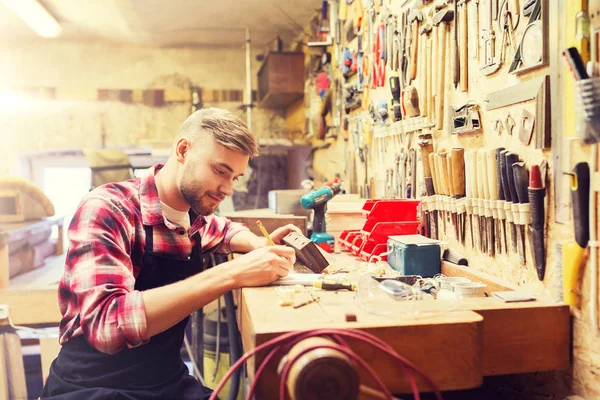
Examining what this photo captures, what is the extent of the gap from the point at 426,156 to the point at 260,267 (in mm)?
1054

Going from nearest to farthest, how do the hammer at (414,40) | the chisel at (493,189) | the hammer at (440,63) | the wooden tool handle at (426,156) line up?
the chisel at (493,189), the hammer at (440,63), the wooden tool handle at (426,156), the hammer at (414,40)

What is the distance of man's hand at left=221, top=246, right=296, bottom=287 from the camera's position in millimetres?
1456

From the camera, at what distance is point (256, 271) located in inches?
58.3

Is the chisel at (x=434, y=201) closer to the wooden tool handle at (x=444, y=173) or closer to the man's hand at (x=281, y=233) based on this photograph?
the wooden tool handle at (x=444, y=173)

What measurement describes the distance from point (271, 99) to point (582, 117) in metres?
4.70

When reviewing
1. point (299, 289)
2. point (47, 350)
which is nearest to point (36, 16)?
point (47, 350)

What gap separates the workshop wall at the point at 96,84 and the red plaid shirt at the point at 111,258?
4494mm

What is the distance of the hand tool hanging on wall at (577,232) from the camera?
1.26 m

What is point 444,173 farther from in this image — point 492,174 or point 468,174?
point 492,174

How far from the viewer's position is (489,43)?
1.71 metres

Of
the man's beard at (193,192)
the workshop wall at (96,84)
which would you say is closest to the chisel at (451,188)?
the man's beard at (193,192)

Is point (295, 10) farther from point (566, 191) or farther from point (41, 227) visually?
point (566, 191)

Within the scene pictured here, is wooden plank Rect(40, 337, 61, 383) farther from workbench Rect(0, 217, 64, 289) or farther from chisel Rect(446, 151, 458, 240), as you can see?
chisel Rect(446, 151, 458, 240)

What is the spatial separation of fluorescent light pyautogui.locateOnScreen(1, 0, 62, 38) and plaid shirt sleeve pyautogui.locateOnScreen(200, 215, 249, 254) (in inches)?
127
